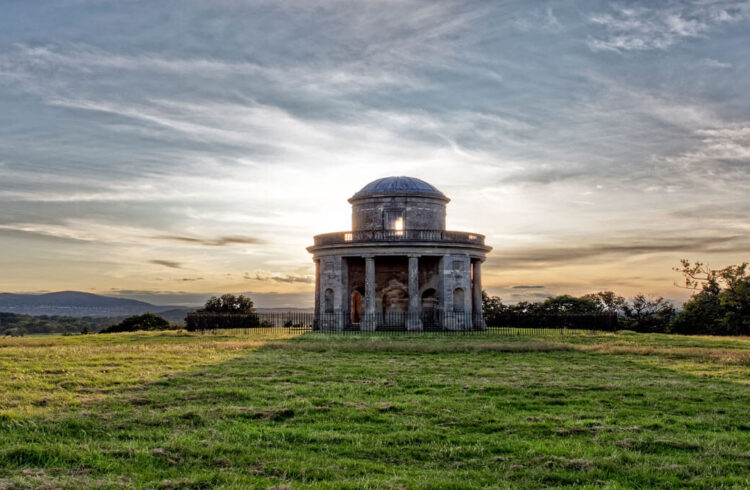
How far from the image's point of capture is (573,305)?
203 ft

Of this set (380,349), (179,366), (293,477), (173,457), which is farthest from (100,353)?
(293,477)

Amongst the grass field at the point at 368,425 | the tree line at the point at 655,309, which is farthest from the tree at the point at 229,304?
the grass field at the point at 368,425

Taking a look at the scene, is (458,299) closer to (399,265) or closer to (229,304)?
(399,265)

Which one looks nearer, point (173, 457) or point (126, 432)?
point (173, 457)

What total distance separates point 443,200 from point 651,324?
24.0 m

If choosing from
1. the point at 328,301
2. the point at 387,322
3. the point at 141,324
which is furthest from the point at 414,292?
the point at 141,324

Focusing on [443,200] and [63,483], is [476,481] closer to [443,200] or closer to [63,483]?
[63,483]

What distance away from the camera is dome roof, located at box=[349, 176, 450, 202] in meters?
44.4

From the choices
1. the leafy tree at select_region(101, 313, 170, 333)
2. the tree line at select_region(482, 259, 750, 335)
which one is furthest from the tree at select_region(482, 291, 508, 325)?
the leafy tree at select_region(101, 313, 170, 333)

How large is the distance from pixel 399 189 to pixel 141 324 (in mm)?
22281

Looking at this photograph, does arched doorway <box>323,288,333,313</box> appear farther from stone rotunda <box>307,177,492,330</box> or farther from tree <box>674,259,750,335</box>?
tree <box>674,259,750,335</box>

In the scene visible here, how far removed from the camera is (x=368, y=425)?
988 centimetres

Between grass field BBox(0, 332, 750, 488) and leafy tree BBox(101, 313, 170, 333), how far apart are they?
104ft

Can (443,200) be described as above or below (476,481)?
above
